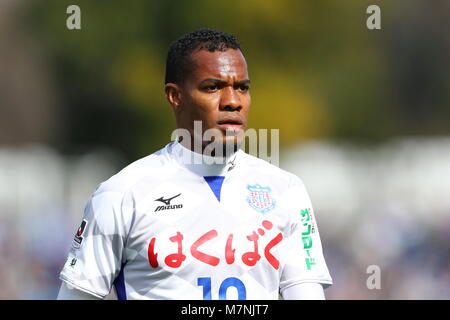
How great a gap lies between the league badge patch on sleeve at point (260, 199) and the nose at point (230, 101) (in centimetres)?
53

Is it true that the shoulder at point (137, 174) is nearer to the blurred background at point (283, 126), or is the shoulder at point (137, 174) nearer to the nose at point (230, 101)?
the nose at point (230, 101)

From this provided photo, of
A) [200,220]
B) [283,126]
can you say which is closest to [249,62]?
[283,126]

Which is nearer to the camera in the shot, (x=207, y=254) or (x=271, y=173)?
(x=207, y=254)

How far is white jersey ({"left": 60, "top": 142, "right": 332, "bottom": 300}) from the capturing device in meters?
5.19

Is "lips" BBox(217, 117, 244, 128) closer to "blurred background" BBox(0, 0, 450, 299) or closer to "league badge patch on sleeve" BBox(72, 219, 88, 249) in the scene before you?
"league badge patch on sleeve" BBox(72, 219, 88, 249)

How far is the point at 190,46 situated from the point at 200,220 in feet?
3.13

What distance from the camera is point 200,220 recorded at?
5336 millimetres

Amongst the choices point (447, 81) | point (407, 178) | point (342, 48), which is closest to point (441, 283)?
point (407, 178)

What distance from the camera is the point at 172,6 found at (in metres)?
17.1

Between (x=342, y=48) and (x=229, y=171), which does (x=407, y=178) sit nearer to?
(x=342, y=48)

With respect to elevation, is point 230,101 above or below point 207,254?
above

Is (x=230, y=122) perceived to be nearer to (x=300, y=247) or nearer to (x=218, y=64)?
(x=218, y=64)

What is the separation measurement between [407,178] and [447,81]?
5.93 m

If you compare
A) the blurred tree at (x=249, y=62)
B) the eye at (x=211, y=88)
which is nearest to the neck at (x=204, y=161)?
the eye at (x=211, y=88)
